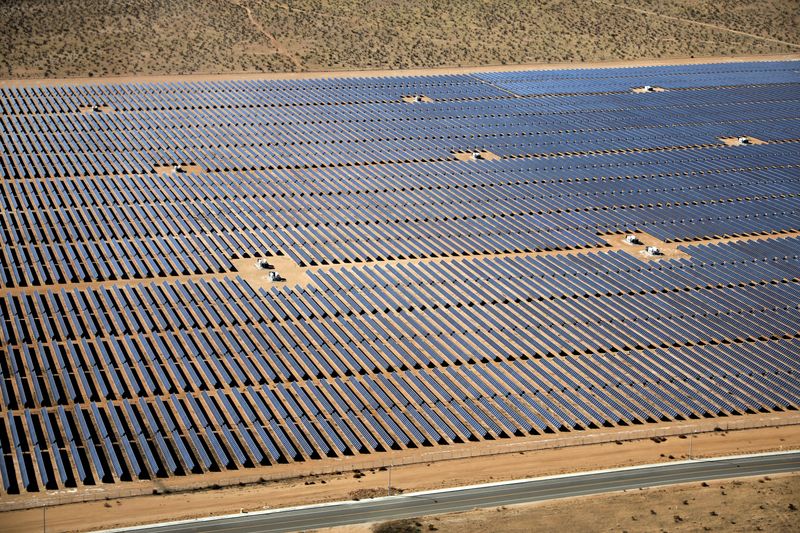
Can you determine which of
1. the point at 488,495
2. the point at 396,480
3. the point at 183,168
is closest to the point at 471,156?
the point at 183,168

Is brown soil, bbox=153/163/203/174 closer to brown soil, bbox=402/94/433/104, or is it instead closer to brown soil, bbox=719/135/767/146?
brown soil, bbox=402/94/433/104

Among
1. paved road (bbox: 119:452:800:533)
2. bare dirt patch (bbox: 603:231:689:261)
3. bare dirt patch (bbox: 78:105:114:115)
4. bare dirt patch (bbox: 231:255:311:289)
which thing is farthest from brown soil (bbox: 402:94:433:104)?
paved road (bbox: 119:452:800:533)

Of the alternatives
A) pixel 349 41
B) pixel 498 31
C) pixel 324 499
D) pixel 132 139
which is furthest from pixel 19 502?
pixel 498 31

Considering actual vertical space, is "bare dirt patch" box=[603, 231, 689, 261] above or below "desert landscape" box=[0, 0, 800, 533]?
below

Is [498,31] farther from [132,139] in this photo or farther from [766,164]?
[132,139]

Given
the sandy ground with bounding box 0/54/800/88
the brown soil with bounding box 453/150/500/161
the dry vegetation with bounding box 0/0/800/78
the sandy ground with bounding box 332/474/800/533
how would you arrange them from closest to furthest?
1. the sandy ground with bounding box 332/474/800/533
2. the brown soil with bounding box 453/150/500/161
3. the sandy ground with bounding box 0/54/800/88
4. the dry vegetation with bounding box 0/0/800/78

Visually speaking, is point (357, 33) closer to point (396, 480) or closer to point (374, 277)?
point (374, 277)
